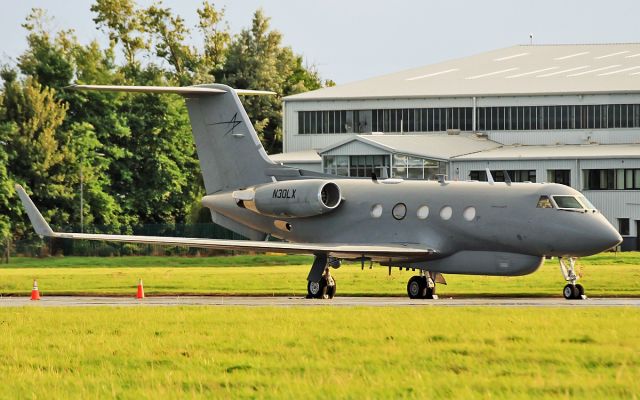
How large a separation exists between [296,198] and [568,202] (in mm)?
7889

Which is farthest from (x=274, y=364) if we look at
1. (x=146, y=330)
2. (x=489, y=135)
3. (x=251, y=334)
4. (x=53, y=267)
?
(x=489, y=135)

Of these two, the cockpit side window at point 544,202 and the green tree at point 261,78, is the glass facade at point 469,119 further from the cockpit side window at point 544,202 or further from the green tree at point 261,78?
the cockpit side window at point 544,202

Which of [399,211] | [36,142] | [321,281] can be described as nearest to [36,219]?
[321,281]

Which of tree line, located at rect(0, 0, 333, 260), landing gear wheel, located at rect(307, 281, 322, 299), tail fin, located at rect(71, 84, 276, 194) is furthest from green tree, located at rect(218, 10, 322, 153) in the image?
landing gear wheel, located at rect(307, 281, 322, 299)

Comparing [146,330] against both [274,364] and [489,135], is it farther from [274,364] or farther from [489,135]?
[489,135]

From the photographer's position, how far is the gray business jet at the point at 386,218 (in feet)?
113

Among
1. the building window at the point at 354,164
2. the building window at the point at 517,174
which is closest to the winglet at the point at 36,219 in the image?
the building window at the point at 354,164

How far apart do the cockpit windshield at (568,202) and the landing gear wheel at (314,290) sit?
21.5ft

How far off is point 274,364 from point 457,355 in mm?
2510

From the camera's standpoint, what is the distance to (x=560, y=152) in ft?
257

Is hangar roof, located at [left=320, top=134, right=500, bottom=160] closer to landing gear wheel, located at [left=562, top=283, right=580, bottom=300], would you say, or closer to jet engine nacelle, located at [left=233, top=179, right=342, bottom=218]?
jet engine nacelle, located at [left=233, top=179, right=342, bottom=218]

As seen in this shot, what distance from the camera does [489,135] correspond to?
8519cm

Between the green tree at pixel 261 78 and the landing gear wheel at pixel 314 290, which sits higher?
the green tree at pixel 261 78

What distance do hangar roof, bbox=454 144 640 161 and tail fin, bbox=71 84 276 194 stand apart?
35.1 metres
